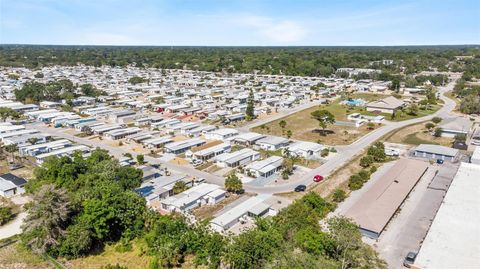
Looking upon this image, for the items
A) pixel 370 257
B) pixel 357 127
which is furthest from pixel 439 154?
pixel 370 257

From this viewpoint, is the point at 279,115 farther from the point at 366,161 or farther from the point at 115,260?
the point at 115,260

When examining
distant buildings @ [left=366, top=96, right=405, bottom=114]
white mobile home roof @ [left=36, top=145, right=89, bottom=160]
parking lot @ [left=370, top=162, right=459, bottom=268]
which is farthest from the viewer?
distant buildings @ [left=366, top=96, right=405, bottom=114]

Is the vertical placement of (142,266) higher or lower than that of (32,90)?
lower

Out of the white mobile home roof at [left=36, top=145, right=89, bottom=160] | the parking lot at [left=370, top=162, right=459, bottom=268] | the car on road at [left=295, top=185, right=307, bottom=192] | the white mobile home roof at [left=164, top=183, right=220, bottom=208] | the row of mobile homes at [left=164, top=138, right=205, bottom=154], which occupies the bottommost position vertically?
the parking lot at [left=370, top=162, right=459, bottom=268]

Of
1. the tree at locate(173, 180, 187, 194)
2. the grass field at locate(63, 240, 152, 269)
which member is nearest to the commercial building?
the tree at locate(173, 180, 187, 194)

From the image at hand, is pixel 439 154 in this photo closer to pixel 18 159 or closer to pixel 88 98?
pixel 18 159

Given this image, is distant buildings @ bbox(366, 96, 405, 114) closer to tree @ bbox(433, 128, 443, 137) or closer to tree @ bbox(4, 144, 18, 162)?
tree @ bbox(433, 128, 443, 137)
